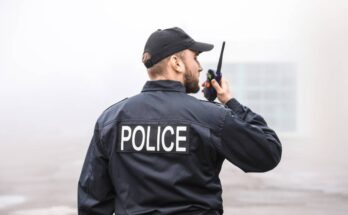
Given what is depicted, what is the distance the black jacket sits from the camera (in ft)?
4.11

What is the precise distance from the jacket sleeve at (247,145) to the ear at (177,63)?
0.15 metres

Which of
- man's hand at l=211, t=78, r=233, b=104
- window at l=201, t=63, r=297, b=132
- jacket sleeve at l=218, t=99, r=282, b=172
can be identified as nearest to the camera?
jacket sleeve at l=218, t=99, r=282, b=172

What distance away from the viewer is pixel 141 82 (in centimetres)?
274

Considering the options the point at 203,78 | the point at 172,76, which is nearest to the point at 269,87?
the point at 203,78

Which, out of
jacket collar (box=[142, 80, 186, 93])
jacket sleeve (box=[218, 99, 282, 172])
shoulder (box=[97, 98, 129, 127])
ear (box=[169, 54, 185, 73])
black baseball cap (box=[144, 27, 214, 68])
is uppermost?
black baseball cap (box=[144, 27, 214, 68])

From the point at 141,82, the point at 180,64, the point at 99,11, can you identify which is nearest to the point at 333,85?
the point at 141,82

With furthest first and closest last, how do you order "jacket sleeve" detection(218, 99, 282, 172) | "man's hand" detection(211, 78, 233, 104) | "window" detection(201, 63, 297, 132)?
"window" detection(201, 63, 297, 132) → "man's hand" detection(211, 78, 233, 104) → "jacket sleeve" detection(218, 99, 282, 172)

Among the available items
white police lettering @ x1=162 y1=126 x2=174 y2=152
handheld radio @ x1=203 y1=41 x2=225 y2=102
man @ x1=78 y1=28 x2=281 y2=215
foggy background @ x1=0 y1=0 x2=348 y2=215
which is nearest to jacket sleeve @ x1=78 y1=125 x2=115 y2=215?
man @ x1=78 y1=28 x2=281 y2=215

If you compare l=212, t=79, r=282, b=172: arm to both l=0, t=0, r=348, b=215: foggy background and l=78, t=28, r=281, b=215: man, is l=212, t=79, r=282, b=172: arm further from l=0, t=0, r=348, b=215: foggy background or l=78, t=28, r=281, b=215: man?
l=0, t=0, r=348, b=215: foggy background

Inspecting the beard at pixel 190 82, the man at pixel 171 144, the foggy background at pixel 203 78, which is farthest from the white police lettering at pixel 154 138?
the foggy background at pixel 203 78

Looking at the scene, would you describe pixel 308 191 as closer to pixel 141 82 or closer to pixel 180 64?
pixel 141 82

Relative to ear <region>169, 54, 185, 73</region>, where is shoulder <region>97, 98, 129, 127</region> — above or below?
below

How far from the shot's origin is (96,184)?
1.38 m

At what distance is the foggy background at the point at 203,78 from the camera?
2.75 metres
